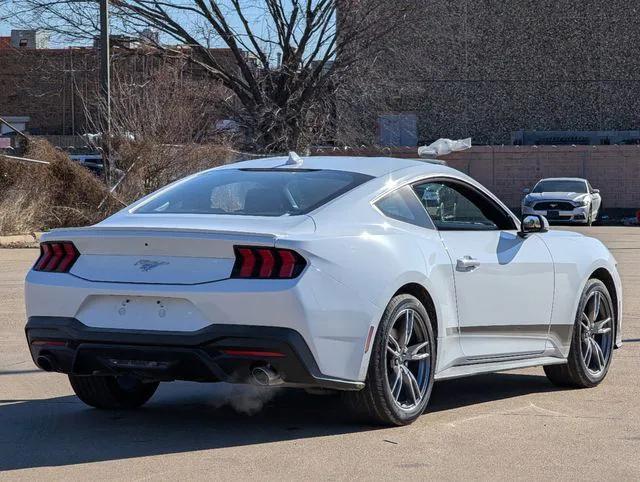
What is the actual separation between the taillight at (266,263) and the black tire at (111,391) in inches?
62.9

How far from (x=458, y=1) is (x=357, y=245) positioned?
49.0 m

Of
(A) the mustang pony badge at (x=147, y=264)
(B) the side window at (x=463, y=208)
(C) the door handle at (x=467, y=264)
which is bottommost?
(C) the door handle at (x=467, y=264)

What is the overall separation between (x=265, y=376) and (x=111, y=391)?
5.13 feet

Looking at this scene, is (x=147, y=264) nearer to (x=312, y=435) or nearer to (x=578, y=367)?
(x=312, y=435)

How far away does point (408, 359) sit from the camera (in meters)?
6.96

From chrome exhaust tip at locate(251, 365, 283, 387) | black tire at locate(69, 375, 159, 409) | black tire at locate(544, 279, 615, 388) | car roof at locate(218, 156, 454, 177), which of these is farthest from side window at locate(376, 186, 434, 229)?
black tire at locate(69, 375, 159, 409)

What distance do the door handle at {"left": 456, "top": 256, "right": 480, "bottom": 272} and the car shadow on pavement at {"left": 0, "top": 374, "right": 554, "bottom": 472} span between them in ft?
3.01

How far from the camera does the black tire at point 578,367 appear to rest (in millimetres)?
8430

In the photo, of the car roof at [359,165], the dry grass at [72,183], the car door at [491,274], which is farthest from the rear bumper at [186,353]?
the dry grass at [72,183]

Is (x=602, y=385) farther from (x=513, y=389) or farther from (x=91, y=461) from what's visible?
(x=91, y=461)

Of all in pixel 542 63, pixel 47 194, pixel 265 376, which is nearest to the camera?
pixel 265 376

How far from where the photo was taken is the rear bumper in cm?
620

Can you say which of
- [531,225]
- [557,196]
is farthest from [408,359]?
[557,196]

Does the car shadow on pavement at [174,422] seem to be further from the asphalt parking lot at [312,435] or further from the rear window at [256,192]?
the rear window at [256,192]
